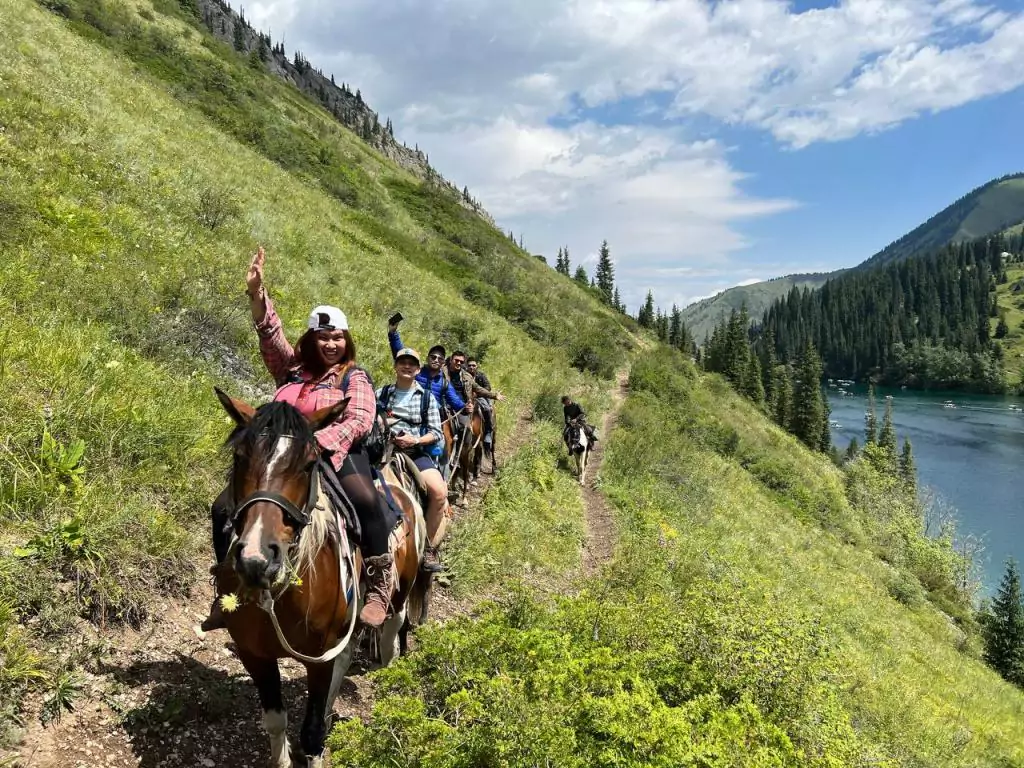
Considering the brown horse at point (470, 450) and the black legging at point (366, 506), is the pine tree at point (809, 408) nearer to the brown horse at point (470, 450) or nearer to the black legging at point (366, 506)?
the brown horse at point (470, 450)

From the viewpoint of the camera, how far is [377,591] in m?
4.43

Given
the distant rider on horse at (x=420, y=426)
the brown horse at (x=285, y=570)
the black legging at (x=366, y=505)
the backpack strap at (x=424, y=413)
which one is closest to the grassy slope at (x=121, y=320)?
the black legging at (x=366, y=505)

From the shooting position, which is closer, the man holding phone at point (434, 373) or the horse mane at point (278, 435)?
the horse mane at point (278, 435)

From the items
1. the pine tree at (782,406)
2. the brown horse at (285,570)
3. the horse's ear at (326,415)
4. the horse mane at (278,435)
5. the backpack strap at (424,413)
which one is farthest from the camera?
the pine tree at (782,406)

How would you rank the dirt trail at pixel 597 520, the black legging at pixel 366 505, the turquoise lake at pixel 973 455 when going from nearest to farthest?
the black legging at pixel 366 505 < the dirt trail at pixel 597 520 < the turquoise lake at pixel 973 455

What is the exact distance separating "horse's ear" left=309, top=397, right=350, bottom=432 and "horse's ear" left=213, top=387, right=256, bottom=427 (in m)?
0.32

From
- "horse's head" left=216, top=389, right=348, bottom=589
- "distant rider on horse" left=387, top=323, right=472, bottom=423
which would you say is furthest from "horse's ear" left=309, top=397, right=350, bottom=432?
"distant rider on horse" left=387, top=323, right=472, bottom=423

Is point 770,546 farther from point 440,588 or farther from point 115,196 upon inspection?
point 115,196

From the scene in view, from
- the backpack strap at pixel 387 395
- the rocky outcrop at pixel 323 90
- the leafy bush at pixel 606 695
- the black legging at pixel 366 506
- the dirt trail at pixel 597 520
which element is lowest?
the dirt trail at pixel 597 520

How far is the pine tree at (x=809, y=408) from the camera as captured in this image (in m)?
74.8

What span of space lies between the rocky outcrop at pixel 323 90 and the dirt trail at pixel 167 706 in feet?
299

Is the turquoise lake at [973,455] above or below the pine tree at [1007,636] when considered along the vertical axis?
above

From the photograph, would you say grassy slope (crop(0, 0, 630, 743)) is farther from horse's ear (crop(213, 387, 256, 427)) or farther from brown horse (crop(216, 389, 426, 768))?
horse's ear (crop(213, 387, 256, 427))

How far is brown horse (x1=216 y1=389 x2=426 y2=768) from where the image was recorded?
109 inches
